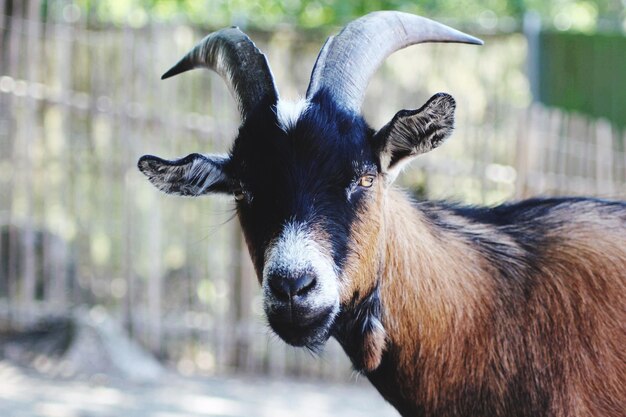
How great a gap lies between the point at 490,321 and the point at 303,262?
44.5 inches

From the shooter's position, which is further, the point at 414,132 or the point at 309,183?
the point at 414,132

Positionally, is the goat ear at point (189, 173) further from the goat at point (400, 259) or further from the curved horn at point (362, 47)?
the curved horn at point (362, 47)

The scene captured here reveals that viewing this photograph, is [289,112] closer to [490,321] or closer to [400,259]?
[400,259]

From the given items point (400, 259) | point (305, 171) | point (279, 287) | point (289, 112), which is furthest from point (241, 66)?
point (279, 287)

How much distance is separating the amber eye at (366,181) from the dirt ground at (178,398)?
15.6ft

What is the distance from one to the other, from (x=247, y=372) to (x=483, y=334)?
688 cm

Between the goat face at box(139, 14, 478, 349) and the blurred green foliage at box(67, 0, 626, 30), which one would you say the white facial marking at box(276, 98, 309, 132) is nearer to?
the goat face at box(139, 14, 478, 349)

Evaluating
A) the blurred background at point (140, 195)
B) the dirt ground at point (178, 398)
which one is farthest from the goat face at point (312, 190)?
the blurred background at point (140, 195)

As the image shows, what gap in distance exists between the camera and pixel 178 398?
31.1 feet

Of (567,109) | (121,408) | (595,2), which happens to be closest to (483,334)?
(121,408)

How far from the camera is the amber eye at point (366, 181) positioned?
4.33m

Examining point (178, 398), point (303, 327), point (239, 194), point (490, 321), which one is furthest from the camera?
point (178, 398)

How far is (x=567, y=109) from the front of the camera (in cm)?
1496

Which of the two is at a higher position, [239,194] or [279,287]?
[239,194]
